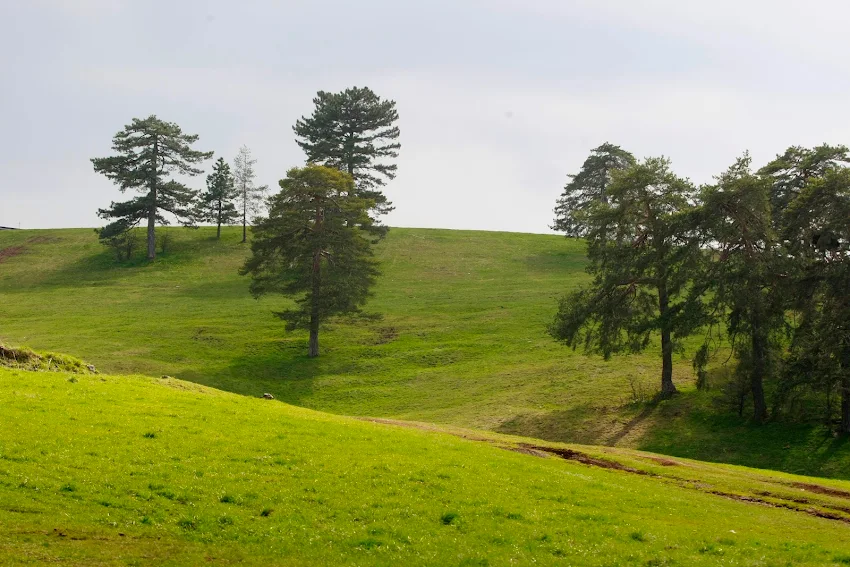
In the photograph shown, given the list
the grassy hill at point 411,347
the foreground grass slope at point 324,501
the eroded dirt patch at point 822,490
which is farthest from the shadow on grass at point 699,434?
the foreground grass slope at point 324,501

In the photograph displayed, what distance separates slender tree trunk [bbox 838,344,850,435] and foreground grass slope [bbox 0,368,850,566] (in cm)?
1323

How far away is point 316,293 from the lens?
219 ft

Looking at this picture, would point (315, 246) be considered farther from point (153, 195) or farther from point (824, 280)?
point (153, 195)

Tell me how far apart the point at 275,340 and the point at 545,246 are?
56.8m

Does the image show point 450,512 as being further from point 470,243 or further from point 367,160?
point 470,243

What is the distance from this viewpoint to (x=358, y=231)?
6894 centimetres

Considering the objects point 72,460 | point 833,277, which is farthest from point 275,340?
point 72,460

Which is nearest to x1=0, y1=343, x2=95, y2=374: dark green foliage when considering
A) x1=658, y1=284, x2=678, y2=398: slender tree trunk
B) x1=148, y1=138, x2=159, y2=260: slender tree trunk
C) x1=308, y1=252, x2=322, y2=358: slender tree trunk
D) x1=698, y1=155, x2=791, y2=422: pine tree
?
x1=308, y1=252, x2=322, y2=358: slender tree trunk

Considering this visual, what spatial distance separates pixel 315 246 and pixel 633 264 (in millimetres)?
28868

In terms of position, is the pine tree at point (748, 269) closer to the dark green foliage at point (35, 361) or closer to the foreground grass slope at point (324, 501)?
the foreground grass slope at point (324, 501)

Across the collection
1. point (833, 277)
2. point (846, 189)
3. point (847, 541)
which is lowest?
point (847, 541)

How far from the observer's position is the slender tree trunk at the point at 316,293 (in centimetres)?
6669

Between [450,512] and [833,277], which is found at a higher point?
[833,277]

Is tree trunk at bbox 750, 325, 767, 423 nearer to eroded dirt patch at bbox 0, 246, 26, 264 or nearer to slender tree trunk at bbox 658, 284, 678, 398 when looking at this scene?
slender tree trunk at bbox 658, 284, 678, 398
